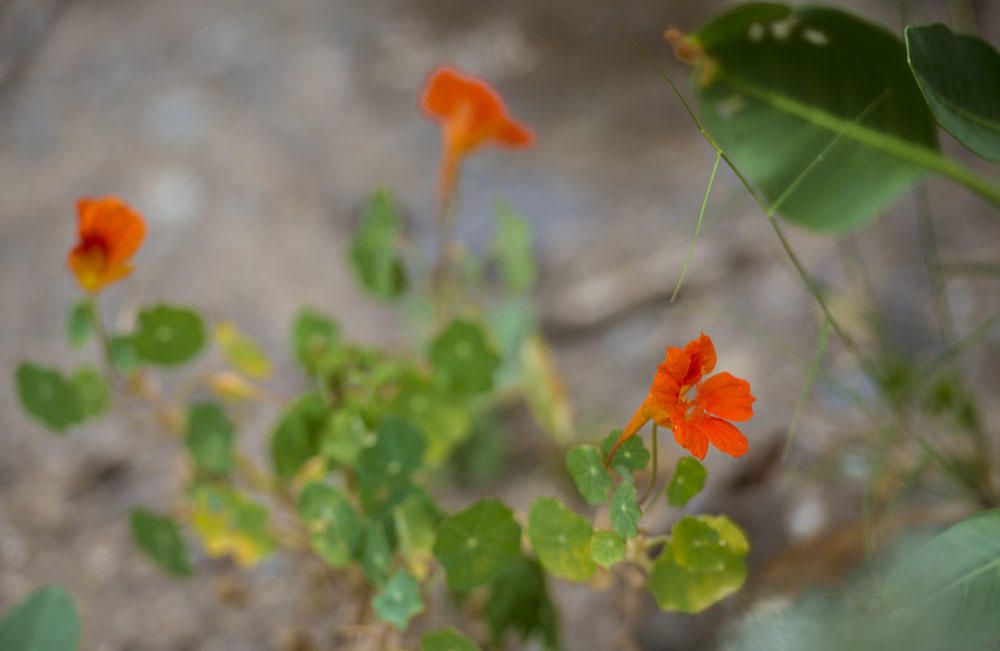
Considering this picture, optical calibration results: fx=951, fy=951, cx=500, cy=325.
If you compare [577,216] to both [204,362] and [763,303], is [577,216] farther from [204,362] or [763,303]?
[204,362]

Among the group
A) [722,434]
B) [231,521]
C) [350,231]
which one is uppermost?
[722,434]

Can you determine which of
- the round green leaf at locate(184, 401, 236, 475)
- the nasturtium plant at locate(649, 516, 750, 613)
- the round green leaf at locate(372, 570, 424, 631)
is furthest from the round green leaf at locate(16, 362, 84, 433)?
the nasturtium plant at locate(649, 516, 750, 613)

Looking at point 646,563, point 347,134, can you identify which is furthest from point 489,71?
point 646,563

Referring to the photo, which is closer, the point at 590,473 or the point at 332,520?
the point at 590,473

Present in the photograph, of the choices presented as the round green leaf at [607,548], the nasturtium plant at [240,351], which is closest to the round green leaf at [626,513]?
the round green leaf at [607,548]

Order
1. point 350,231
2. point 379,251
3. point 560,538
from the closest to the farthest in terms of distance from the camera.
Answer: point 560,538, point 379,251, point 350,231

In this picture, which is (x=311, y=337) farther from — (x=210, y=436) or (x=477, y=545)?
(x=477, y=545)

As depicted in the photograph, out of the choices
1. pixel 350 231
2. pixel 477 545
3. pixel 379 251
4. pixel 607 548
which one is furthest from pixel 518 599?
pixel 350 231

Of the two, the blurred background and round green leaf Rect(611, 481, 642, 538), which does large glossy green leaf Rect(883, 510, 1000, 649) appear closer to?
round green leaf Rect(611, 481, 642, 538)
